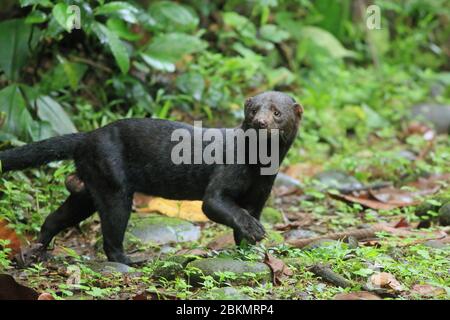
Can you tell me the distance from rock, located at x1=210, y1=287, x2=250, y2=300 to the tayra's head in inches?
61.0

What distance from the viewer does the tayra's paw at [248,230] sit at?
232 inches

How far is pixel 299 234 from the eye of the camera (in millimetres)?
6988

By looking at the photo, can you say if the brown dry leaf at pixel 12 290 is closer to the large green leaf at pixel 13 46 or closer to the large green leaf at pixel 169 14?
the large green leaf at pixel 13 46

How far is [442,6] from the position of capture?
14.4 metres

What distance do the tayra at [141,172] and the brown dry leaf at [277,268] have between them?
556 mm

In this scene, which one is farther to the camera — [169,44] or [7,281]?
[169,44]

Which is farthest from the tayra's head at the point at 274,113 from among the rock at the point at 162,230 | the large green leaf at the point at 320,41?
the large green leaf at the point at 320,41

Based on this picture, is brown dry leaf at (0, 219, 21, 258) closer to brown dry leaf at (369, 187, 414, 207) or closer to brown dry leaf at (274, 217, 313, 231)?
brown dry leaf at (274, 217, 313, 231)

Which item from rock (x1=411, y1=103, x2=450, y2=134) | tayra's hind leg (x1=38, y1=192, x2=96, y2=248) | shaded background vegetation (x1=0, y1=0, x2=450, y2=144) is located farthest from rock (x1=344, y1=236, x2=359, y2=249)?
rock (x1=411, y1=103, x2=450, y2=134)

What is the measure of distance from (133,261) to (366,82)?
23.6 feet

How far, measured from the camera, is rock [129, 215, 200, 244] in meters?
7.07
